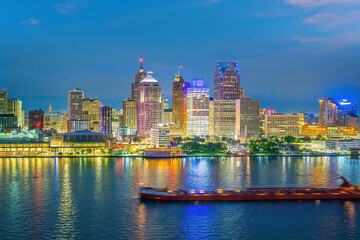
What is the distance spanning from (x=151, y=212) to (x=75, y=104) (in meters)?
153

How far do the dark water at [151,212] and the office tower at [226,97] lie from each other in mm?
91858

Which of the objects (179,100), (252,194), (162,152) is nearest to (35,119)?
(179,100)

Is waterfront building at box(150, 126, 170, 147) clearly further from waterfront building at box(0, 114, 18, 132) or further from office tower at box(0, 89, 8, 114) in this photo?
office tower at box(0, 89, 8, 114)

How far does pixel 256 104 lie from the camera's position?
143625 millimetres

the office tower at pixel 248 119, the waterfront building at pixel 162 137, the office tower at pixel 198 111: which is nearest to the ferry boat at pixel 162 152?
the waterfront building at pixel 162 137

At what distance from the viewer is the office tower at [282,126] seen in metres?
142

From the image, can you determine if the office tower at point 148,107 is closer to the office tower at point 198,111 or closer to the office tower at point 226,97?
the office tower at point 198,111

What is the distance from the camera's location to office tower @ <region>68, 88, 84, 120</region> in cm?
18250

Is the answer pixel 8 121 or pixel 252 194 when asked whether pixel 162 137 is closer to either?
pixel 252 194

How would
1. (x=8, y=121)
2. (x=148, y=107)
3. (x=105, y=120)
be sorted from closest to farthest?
(x=8, y=121)
(x=148, y=107)
(x=105, y=120)

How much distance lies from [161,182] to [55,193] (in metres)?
12.1

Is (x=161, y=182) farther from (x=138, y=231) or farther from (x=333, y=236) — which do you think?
(x=333, y=236)

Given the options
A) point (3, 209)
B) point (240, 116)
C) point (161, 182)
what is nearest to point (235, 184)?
point (161, 182)

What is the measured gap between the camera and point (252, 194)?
42.0 m
